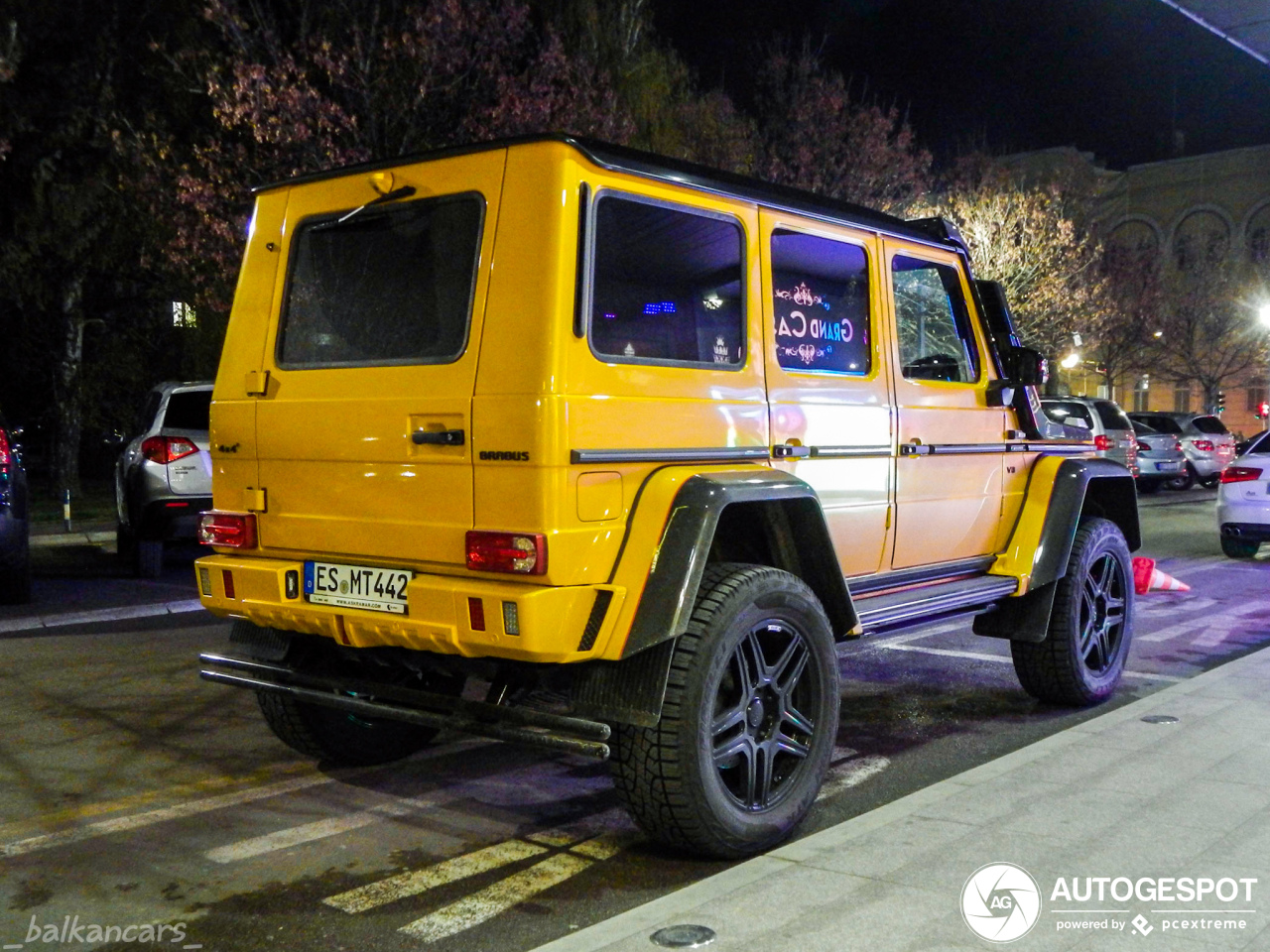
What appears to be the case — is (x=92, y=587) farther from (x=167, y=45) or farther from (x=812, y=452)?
(x=167, y=45)

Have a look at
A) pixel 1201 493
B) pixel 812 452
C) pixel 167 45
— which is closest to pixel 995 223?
pixel 1201 493

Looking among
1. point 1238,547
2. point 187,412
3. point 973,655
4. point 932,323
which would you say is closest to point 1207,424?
point 1238,547

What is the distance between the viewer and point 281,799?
5031mm

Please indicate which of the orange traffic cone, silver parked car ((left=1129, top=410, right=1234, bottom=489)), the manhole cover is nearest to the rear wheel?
silver parked car ((left=1129, top=410, right=1234, bottom=489))

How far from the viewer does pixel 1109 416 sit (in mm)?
20734

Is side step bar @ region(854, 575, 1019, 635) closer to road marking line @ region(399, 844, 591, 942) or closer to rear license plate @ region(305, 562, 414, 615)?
road marking line @ region(399, 844, 591, 942)

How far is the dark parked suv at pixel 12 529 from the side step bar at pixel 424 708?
540 centimetres

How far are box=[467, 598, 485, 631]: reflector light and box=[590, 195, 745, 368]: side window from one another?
90cm

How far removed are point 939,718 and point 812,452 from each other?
2.23 meters

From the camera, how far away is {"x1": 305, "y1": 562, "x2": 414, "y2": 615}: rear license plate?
13.9 feet

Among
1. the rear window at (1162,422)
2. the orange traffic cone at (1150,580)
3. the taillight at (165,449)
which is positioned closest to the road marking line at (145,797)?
the taillight at (165,449)

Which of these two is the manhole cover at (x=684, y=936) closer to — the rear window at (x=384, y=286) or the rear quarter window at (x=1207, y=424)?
the rear window at (x=384, y=286)

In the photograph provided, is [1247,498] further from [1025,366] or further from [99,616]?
[99,616]

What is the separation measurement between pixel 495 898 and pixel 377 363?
1.89m
